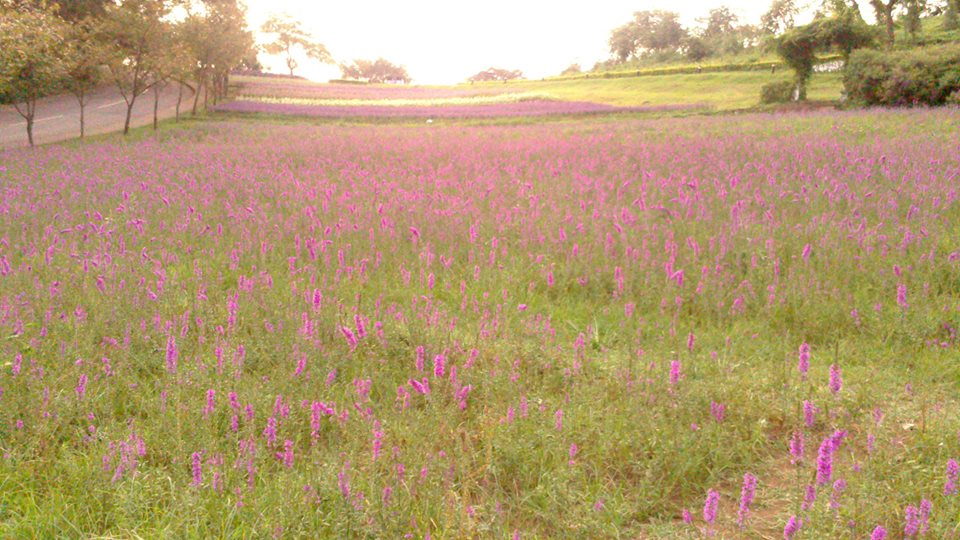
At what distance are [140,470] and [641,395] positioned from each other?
262cm

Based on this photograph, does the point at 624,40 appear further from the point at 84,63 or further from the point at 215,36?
the point at 84,63

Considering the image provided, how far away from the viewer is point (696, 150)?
13461 millimetres

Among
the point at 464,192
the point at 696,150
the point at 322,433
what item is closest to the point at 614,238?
the point at 464,192

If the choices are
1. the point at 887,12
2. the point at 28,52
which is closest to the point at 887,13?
the point at 887,12

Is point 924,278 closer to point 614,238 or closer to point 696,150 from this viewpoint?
point 614,238

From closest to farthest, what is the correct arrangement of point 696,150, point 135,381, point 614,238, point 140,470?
1. point 140,470
2. point 135,381
3. point 614,238
4. point 696,150

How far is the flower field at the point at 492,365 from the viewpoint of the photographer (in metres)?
2.93

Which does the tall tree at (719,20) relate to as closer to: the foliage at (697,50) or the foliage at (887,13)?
the foliage at (697,50)

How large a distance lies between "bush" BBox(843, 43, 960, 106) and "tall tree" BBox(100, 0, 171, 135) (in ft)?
84.6

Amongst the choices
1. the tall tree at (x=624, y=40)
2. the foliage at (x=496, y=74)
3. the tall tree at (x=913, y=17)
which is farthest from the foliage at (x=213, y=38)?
the foliage at (x=496, y=74)

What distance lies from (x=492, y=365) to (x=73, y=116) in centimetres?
3251

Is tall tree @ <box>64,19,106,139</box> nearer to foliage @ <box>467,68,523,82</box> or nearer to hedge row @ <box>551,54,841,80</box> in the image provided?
hedge row @ <box>551,54,841,80</box>

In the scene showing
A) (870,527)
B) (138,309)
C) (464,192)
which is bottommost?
(870,527)

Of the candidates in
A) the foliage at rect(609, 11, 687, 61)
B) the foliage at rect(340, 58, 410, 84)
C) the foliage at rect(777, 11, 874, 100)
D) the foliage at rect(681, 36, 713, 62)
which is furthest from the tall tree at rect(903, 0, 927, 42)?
the foliage at rect(340, 58, 410, 84)
